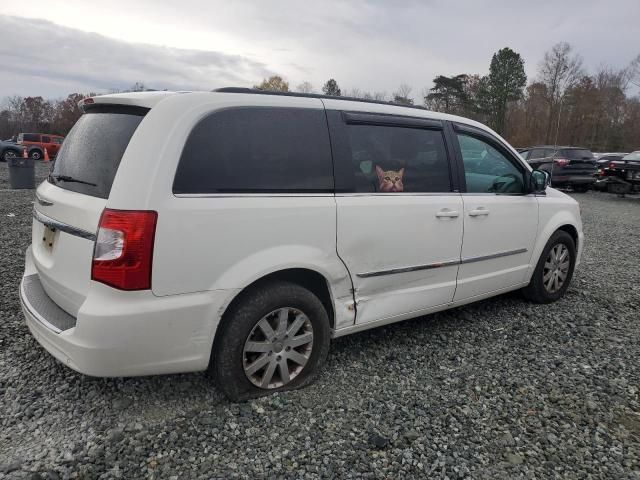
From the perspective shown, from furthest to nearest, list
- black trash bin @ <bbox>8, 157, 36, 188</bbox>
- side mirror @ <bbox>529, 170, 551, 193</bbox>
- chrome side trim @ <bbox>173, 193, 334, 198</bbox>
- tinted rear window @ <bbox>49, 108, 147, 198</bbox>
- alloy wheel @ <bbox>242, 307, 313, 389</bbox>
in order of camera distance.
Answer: black trash bin @ <bbox>8, 157, 36, 188</bbox>
side mirror @ <bbox>529, 170, 551, 193</bbox>
alloy wheel @ <bbox>242, 307, 313, 389</bbox>
tinted rear window @ <bbox>49, 108, 147, 198</bbox>
chrome side trim @ <bbox>173, 193, 334, 198</bbox>

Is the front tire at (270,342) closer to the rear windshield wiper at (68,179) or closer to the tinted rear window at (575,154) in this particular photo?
the rear windshield wiper at (68,179)

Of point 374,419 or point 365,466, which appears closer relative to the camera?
point 365,466

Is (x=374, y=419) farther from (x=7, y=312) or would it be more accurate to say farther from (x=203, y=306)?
(x=7, y=312)

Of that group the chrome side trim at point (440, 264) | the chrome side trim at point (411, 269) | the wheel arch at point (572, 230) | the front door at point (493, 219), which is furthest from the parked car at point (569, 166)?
the chrome side trim at point (411, 269)

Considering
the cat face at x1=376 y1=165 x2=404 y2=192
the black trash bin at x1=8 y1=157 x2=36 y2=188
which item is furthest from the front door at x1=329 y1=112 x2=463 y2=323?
the black trash bin at x1=8 y1=157 x2=36 y2=188

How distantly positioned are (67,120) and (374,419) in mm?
61456

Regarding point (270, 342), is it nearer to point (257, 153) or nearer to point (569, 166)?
point (257, 153)

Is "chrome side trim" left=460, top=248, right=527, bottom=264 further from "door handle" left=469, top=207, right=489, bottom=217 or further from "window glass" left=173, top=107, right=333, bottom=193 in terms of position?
"window glass" left=173, top=107, right=333, bottom=193

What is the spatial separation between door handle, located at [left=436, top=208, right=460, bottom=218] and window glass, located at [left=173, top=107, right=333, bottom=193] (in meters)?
0.93

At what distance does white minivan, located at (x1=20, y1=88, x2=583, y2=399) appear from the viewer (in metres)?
2.26

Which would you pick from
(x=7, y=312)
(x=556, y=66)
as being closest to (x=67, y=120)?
(x=556, y=66)

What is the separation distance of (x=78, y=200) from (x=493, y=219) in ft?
9.63

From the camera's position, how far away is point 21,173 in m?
12.9

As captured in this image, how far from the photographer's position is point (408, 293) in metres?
3.31
